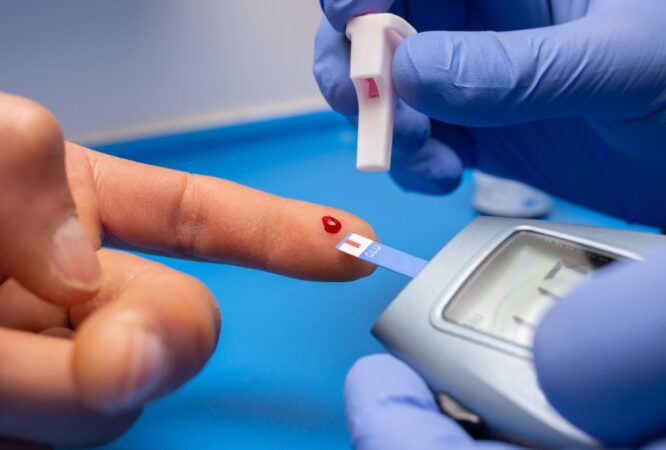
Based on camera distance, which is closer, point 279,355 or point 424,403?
point 424,403

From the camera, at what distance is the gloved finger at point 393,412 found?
40cm

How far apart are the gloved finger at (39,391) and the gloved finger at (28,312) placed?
0.32ft

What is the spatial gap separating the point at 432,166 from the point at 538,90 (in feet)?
0.99

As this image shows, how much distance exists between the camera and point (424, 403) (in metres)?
0.43

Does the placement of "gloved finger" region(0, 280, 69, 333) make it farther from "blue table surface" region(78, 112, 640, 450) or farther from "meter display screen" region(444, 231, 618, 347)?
"meter display screen" region(444, 231, 618, 347)

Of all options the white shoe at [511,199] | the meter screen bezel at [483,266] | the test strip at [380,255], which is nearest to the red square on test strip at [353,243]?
the test strip at [380,255]

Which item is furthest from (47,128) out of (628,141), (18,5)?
(18,5)

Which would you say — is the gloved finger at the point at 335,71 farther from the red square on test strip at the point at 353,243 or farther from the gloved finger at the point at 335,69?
the red square on test strip at the point at 353,243

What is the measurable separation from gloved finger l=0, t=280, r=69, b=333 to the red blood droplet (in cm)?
23

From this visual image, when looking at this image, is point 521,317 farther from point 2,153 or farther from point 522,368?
point 2,153

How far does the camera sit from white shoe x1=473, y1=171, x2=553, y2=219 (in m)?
0.89

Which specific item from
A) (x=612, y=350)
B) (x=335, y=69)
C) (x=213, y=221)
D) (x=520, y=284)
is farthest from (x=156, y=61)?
(x=612, y=350)

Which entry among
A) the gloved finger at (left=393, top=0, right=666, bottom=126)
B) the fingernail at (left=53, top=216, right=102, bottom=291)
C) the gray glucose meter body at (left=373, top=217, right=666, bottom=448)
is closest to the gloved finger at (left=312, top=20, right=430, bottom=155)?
the gloved finger at (left=393, top=0, right=666, bottom=126)

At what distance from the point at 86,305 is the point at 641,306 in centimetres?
38
